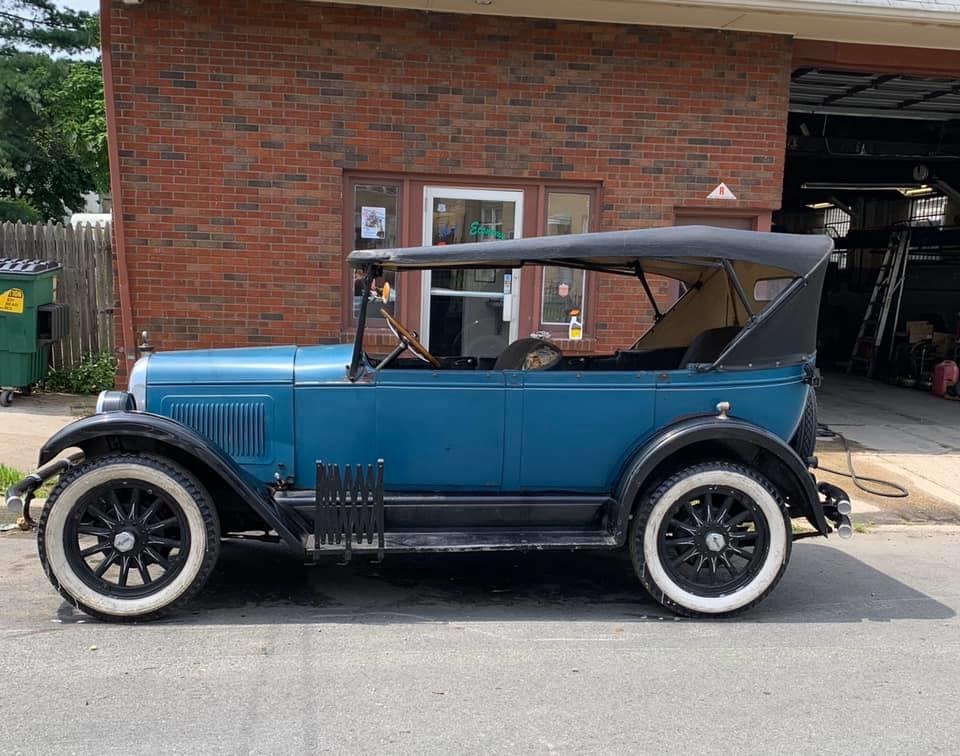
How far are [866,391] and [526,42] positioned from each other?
26.0ft

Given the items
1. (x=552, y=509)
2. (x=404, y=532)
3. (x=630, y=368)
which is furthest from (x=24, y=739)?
(x=630, y=368)

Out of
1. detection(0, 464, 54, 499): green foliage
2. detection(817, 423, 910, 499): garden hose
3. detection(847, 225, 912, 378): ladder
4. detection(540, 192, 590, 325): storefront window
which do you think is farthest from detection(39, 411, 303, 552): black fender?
detection(847, 225, 912, 378): ladder

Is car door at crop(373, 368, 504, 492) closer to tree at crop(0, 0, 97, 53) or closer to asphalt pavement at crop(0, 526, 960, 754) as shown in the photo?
asphalt pavement at crop(0, 526, 960, 754)

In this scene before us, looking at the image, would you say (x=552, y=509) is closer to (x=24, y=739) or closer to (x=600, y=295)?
(x=24, y=739)

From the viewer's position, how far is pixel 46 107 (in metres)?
24.8

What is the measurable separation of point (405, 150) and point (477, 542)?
4.77 m

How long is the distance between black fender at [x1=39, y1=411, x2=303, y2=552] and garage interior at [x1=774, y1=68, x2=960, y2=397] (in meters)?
7.92

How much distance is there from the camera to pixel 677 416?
4.36 meters

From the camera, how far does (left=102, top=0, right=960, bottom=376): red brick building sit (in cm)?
755

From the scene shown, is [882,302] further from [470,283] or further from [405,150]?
[405,150]

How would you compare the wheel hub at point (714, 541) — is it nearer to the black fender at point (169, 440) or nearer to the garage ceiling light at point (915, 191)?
the black fender at point (169, 440)

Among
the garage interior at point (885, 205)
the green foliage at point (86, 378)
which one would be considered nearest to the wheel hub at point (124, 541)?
the green foliage at point (86, 378)

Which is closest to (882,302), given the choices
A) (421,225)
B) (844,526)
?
(421,225)

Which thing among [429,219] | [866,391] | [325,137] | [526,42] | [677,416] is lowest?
[866,391]
